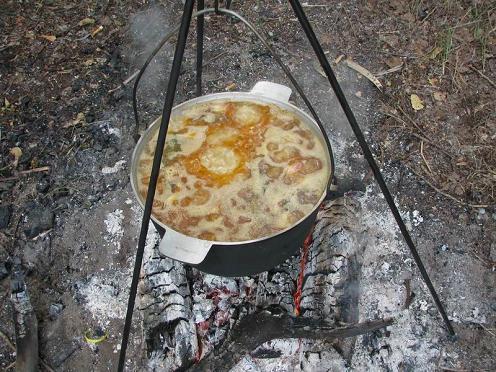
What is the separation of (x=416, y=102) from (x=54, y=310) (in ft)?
8.25

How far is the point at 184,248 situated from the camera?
183cm

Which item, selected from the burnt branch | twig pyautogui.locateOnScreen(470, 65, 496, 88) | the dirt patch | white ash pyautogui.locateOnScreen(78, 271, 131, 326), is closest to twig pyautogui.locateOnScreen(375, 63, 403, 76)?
the dirt patch

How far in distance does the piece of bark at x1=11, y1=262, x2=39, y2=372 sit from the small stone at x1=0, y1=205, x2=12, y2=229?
47 centimetres

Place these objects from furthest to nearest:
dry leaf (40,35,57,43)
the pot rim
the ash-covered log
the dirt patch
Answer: dry leaf (40,35,57,43) → the dirt patch → the ash-covered log → the pot rim

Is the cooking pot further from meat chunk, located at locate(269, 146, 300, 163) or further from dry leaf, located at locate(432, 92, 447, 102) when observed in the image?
dry leaf, located at locate(432, 92, 447, 102)

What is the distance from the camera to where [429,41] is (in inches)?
147

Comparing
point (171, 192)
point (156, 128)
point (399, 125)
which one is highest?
point (156, 128)

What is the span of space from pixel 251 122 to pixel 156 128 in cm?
44

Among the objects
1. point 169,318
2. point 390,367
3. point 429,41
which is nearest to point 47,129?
point 169,318

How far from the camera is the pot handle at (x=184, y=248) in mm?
1809

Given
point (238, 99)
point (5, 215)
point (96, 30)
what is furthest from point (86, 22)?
point (238, 99)

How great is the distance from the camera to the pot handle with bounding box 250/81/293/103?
242 centimetres

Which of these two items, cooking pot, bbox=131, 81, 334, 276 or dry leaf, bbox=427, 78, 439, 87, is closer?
cooking pot, bbox=131, 81, 334, 276

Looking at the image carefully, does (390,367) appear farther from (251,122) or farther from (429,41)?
(429,41)
